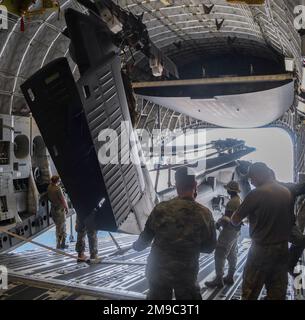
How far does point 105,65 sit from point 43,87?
33.6 inches

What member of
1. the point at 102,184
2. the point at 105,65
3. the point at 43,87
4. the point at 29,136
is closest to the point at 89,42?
the point at 105,65

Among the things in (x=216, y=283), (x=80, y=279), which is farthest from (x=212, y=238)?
(x=80, y=279)

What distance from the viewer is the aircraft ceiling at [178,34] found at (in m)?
11.4

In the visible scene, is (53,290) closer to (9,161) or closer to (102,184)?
(102,184)

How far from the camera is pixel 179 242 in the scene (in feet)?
11.8

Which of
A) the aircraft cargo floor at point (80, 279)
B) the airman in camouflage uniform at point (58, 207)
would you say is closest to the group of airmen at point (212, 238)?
the aircraft cargo floor at point (80, 279)

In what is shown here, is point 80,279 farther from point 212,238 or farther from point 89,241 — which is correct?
point 212,238

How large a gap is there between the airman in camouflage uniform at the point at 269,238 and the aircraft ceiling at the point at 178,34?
6059mm

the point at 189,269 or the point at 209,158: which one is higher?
the point at 209,158

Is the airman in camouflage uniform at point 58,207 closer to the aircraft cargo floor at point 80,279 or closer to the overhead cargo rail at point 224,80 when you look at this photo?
the aircraft cargo floor at point 80,279

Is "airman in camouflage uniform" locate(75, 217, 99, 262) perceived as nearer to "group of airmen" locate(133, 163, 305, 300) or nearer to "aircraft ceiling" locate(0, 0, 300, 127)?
"group of airmen" locate(133, 163, 305, 300)

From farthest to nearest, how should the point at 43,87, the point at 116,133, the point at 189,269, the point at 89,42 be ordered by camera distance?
the point at 116,133 < the point at 89,42 < the point at 43,87 < the point at 189,269

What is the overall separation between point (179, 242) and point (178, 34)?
53.3 feet

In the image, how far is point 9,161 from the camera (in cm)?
979
